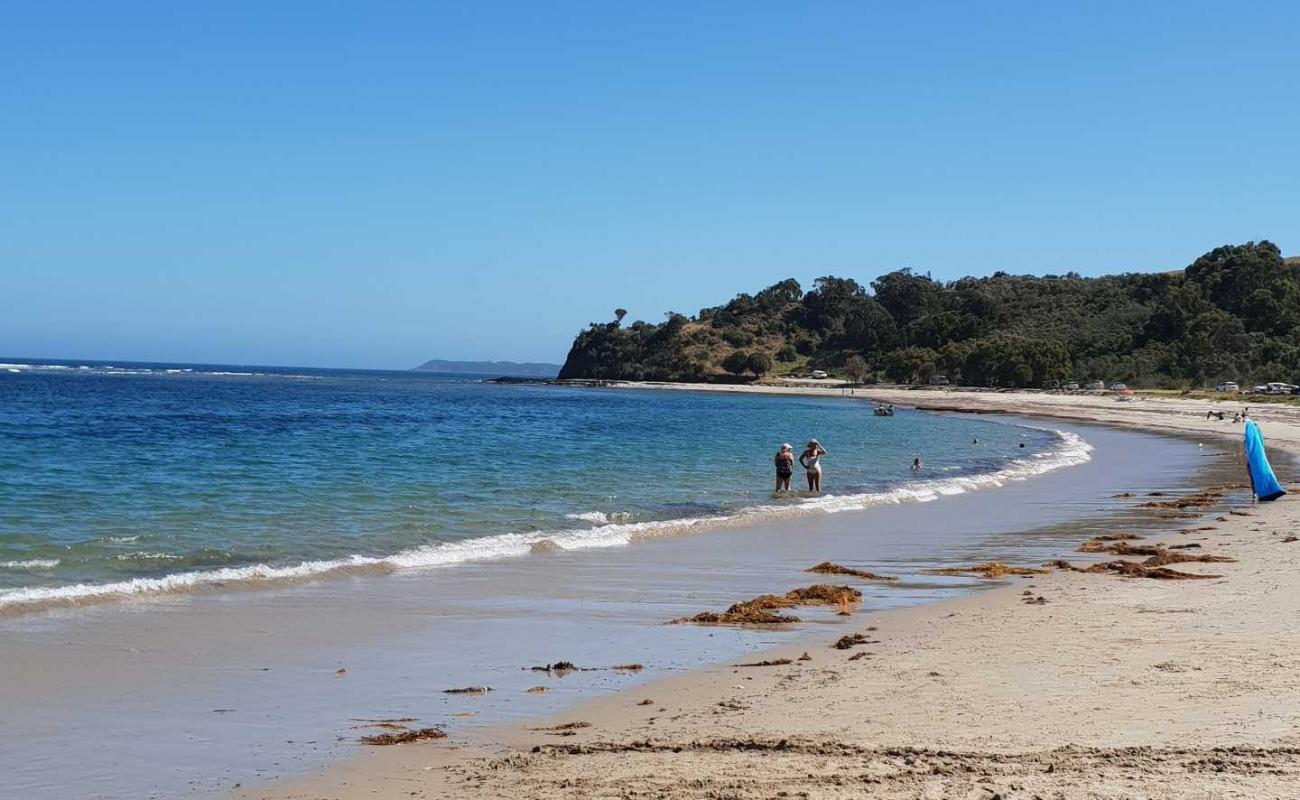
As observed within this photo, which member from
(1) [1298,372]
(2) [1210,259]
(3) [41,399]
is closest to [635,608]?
(3) [41,399]

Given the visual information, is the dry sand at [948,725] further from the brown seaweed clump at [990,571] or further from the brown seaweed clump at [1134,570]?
the brown seaweed clump at [990,571]

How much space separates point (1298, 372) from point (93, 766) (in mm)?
98285

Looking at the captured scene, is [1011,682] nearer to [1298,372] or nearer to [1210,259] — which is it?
[1298,372]

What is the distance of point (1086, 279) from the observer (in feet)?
582

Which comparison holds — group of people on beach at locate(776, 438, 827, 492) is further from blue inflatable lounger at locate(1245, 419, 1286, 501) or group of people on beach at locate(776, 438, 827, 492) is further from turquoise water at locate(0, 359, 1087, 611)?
blue inflatable lounger at locate(1245, 419, 1286, 501)

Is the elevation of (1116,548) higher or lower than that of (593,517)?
higher

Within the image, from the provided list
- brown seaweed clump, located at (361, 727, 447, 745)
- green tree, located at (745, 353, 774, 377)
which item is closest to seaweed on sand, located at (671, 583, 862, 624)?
brown seaweed clump, located at (361, 727, 447, 745)

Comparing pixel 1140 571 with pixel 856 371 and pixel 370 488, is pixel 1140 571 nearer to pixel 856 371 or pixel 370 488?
pixel 370 488

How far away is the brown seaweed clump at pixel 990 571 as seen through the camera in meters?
13.7

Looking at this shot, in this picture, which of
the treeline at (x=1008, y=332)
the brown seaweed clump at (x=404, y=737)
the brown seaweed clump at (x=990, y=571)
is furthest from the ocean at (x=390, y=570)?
the treeline at (x=1008, y=332)

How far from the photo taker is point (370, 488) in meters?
22.9

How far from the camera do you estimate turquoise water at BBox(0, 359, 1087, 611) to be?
14242 millimetres

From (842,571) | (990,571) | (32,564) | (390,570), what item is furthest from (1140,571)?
(32,564)

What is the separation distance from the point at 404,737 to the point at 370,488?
1661 cm
